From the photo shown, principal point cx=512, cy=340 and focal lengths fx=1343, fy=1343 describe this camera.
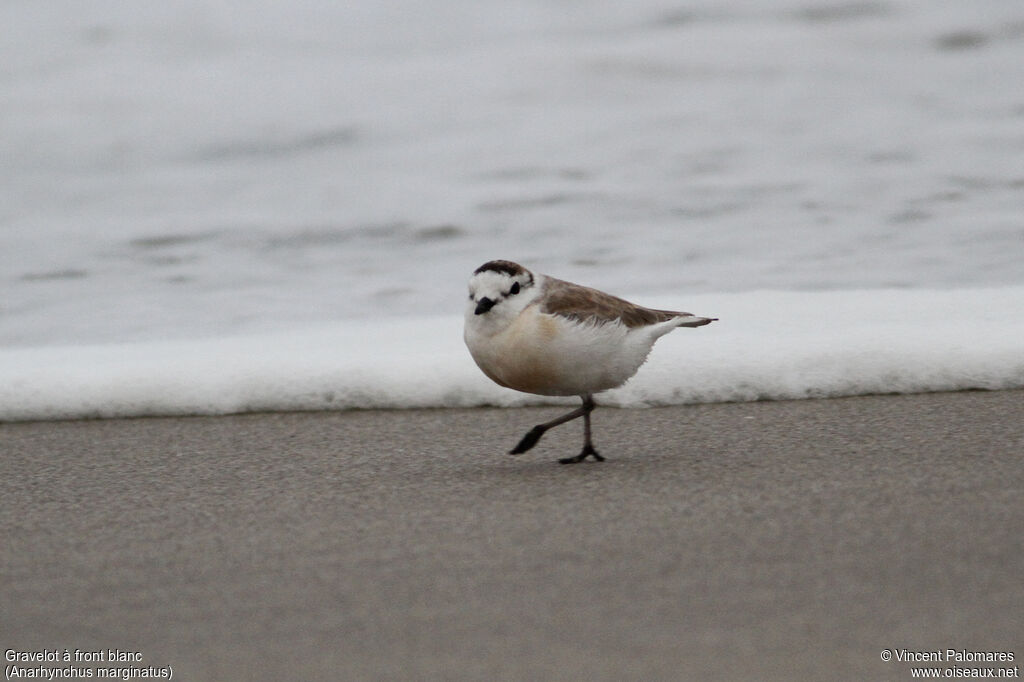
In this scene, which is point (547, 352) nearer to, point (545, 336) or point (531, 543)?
point (545, 336)

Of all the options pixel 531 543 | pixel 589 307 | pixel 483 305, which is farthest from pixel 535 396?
pixel 531 543

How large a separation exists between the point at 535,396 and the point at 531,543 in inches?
64.5

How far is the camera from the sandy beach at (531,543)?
223cm

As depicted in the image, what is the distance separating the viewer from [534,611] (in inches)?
94.3

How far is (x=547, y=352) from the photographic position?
356cm

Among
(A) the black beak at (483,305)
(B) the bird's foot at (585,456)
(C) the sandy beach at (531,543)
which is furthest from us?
(B) the bird's foot at (585,456)

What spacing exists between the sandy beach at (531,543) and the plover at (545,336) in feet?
0.79

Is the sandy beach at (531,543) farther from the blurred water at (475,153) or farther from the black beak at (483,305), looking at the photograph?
the blurred water at (475,153)

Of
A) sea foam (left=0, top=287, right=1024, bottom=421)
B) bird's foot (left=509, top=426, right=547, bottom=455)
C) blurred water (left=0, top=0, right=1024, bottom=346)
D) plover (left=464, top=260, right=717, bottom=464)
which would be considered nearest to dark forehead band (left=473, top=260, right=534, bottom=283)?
plover (left=464, top=260, right=717, bottom=464)

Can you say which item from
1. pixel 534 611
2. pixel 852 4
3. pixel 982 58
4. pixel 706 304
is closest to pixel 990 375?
pixel 706 304

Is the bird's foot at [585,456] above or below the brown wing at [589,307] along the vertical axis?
below

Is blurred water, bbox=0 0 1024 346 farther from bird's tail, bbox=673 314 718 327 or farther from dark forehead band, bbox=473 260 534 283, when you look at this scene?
dark forehead band, bbox=473 260 534 283

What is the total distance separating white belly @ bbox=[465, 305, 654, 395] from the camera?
355cm

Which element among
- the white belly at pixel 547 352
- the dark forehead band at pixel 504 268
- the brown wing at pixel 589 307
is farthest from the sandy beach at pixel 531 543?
the dark forehead band at pixel 504 268
